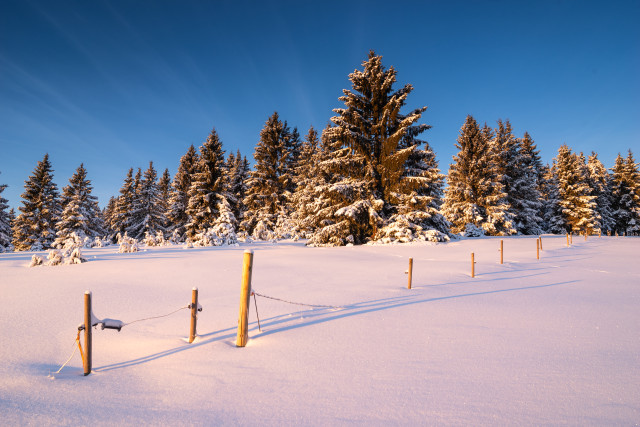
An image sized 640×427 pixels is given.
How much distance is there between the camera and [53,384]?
3314mm

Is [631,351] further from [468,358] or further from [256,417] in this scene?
[256,417]

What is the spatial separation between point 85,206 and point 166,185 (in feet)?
53.9

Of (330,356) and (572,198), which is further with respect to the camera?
(572,198)

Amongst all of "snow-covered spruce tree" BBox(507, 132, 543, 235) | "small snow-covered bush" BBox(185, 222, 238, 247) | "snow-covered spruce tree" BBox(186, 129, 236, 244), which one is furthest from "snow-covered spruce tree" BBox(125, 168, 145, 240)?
"snow-covered spruce tree" BBox(507, 132, 543, 235)

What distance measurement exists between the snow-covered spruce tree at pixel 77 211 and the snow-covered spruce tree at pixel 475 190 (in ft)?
134

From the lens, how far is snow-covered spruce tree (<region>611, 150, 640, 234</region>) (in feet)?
140

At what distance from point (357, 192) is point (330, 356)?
1729 cm

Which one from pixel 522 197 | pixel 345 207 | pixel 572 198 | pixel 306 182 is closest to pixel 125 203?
pixel 306 182

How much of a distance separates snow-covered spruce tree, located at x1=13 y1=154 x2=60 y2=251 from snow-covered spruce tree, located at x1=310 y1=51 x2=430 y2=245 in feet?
107

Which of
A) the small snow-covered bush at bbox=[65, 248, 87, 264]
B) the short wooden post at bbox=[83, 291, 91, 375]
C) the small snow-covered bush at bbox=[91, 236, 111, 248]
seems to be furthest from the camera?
the small snow-covered bush at bbox=[91, 236, 111, 248]

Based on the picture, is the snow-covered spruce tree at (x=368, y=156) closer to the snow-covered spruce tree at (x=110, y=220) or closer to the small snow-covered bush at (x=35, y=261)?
the small snow-covered bush at (x=35, y=261)

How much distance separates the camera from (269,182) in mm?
34094

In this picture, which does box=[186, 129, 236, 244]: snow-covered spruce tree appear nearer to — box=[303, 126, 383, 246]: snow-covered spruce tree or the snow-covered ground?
box=[303, 126, 383, 246]: snow-covered spruce tree

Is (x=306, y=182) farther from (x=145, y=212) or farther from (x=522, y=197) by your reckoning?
(x=522, y=197)
